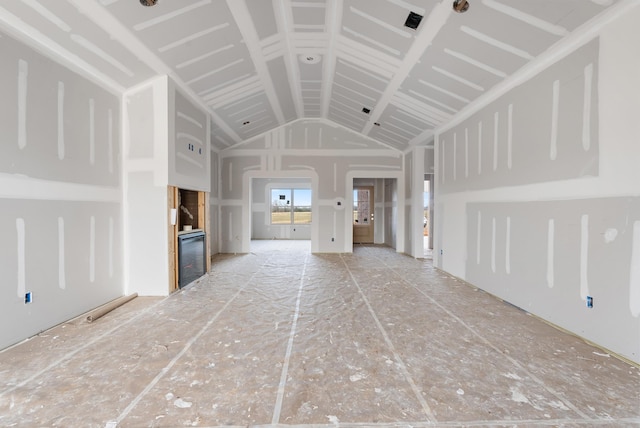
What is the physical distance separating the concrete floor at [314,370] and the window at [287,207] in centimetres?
807

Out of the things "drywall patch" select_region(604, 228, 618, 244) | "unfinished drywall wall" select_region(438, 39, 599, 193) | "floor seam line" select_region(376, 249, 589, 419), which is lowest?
"floor seam line" select_region(376, 249, 589, 419)

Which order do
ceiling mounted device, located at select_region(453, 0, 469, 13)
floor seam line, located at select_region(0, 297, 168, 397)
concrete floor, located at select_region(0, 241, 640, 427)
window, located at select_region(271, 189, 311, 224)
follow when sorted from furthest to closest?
1. window, located at select_region(271, 189, 311, 224)
2. ceiling mounted device, located at select_region(453, 0, 469, 13)
3. floor seam line, located at select_region(0, 297, 168, 397)
4. concrete floor, located at select_region(0, 241, 640, 427)

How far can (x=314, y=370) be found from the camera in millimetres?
2078

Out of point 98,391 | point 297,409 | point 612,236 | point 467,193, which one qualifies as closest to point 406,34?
point 467,193

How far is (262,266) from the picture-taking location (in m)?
5.88

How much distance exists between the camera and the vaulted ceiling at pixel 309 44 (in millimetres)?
2520

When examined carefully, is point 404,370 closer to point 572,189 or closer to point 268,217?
point 572,189

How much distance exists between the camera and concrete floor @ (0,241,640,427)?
5.32 ft

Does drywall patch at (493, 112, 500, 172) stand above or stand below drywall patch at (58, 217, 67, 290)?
above

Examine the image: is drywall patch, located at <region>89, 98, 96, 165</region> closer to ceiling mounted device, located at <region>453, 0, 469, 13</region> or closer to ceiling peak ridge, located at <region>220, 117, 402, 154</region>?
ceiling mounted device, located at <region>453, 0, 469, 13</region>

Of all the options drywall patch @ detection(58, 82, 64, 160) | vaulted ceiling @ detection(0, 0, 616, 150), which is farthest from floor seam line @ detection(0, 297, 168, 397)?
vaulted ceiling @ detection(0, 0, 616, 150)

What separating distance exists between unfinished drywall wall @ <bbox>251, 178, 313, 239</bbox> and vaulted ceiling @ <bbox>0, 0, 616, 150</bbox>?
5.93 metres

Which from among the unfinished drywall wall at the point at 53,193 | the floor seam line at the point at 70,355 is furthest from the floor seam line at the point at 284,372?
the unfinished drywall wall at the point at 53,193

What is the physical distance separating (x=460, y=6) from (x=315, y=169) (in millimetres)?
5201
